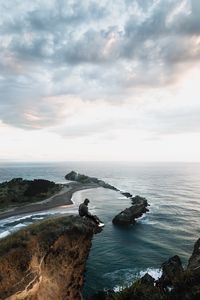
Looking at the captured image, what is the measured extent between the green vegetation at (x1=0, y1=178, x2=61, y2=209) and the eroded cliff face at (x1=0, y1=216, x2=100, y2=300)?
58755 millimetres

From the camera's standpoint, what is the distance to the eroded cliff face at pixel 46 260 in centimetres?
1858

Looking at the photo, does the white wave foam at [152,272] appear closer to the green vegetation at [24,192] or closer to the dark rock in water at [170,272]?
the dark rock in water at [170,272]

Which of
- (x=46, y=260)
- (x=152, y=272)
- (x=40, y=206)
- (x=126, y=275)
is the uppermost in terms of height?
(x=46, y=260)

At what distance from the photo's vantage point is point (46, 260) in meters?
20.4

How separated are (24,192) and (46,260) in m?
76.8

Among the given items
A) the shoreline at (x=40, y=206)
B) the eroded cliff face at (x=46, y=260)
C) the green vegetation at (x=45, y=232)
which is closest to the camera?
the eroded cliff face at (x=46, y=260)

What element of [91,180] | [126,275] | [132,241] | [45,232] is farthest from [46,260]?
[91,180]

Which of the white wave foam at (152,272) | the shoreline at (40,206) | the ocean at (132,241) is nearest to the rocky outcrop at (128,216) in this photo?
the ocean at (132,241)

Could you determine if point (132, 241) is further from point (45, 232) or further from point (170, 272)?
point (45, 232)

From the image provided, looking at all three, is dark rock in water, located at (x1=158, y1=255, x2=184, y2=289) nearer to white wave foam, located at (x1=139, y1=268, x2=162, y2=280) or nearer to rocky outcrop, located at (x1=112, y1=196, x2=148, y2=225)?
white wave foam, located at (x1=139, y1=268, x2=162, y2=280)

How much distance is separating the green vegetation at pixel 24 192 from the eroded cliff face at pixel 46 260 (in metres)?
58.8

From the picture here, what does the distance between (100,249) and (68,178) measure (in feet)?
455

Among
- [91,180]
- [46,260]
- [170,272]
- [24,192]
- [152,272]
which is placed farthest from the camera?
[91,180]

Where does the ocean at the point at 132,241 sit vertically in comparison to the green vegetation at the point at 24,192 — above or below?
below
